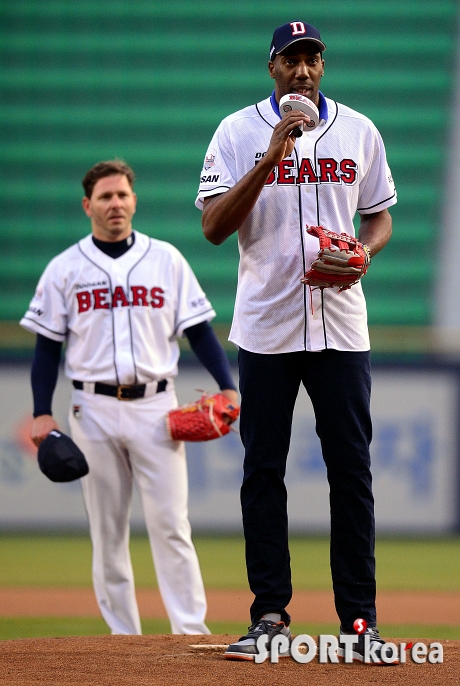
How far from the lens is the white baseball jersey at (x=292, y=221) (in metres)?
2.83

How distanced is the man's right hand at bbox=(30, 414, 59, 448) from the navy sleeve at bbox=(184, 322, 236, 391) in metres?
0.67

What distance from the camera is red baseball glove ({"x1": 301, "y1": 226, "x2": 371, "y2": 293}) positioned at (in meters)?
2.66

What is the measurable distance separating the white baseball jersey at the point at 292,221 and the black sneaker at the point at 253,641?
71cm

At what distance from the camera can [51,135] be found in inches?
422

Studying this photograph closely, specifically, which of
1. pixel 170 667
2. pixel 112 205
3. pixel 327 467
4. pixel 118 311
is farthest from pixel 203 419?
pixel 170 667

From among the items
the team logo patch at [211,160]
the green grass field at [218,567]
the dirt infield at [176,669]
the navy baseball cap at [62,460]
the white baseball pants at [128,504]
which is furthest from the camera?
the green grass field at [218,567]

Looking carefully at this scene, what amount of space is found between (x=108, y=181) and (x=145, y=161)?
21.1 ft

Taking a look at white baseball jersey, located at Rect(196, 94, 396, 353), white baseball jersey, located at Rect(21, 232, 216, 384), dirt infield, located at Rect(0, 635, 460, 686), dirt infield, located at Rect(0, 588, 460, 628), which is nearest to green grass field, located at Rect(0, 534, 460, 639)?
dirt infield, located at Rect(0, 588, 460, 628)

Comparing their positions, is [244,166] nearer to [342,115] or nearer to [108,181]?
[342,115]

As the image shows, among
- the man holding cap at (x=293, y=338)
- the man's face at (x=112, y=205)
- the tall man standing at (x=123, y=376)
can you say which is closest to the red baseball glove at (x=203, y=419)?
the tall man standing at (x=123, y=376)

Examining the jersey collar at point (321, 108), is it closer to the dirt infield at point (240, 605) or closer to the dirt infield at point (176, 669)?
the dirt infield at point (176, 669)

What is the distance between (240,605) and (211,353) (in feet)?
5.86

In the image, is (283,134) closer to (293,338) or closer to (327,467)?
(293,338)

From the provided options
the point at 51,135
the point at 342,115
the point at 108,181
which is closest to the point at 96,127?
the point at 51,135
